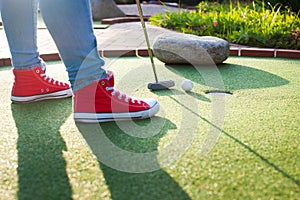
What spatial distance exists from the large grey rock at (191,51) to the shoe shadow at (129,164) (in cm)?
141

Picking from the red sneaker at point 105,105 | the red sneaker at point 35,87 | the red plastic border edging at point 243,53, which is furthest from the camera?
the red plastic border edging at point 243,53

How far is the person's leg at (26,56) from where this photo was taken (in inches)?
74.1

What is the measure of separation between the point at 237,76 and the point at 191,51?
0.51m

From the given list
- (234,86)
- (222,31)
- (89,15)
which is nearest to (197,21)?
(222,31)

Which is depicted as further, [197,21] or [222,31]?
[197,21]

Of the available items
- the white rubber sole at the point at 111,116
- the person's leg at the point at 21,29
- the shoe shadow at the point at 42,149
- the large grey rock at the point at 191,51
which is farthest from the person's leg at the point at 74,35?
the large grey rock at the point at 191,51

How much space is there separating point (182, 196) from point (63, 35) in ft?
2.67

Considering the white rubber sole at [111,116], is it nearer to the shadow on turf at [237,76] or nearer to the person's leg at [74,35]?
the person's leg at [74,35]

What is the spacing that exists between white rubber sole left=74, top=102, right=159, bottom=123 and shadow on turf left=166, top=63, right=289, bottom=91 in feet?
2.52

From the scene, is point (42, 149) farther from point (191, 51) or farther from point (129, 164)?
point (191, 51)

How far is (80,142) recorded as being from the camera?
4.81ft

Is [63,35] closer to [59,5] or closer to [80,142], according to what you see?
[59,5]

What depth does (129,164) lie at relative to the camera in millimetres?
1272

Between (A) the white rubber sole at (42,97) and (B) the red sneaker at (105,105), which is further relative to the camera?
(A) the white rubber sole at (42,97)
